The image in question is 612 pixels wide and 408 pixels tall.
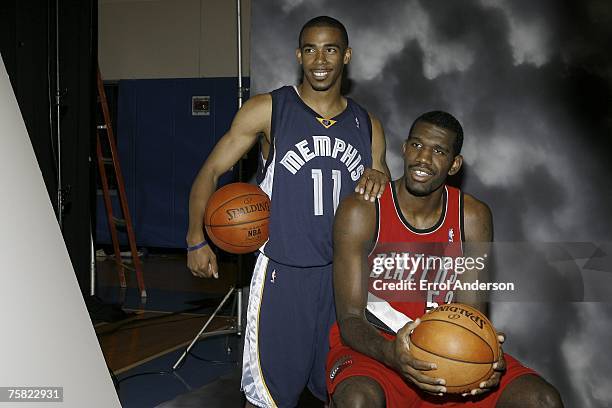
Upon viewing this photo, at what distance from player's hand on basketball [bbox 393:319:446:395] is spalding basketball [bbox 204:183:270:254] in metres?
0.83

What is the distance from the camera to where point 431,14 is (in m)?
3.21

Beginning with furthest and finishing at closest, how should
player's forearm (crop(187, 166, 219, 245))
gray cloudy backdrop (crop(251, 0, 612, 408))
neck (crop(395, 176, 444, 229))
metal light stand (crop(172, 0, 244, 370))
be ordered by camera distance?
metal light stand (crop(172, 0, 244, 370))
gray cloudy backdrop (crop(251, 0, 612, 408))
player's forearm (crop(187, 166, 219, 245))
neck (crop(395, 176, 444, 229))

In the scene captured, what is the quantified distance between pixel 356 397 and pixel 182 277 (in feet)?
19.1

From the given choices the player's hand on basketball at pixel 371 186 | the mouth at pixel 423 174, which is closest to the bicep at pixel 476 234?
the mouth at pixel 423 174

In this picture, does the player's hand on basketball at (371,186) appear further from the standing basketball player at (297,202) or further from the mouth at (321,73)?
the mouth at (321,73)

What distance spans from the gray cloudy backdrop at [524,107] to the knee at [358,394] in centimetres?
144

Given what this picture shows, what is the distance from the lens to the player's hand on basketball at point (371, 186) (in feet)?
7.86

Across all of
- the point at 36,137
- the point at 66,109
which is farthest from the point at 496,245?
the point at 66,109

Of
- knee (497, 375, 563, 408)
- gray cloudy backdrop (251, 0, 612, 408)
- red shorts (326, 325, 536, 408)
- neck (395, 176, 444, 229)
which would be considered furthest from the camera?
gray cloudy backdrop (251, 0, 612, 408)

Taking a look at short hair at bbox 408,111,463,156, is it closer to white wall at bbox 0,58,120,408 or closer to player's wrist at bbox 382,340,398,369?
player's wrist at bbox 382,340,398,369

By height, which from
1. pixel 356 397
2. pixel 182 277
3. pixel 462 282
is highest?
pixel 462 282

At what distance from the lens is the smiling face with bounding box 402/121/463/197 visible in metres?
2.35

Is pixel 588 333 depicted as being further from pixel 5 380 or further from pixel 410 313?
pixel 5 380

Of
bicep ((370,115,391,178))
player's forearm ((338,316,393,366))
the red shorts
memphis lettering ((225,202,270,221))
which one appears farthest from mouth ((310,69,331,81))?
the red shorts
